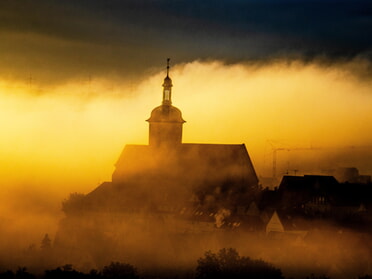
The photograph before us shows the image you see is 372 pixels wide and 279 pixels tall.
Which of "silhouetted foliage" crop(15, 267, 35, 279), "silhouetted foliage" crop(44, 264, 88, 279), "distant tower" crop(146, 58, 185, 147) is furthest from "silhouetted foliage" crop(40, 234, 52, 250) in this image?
"distant tower" crop(146, 58, 185, 147)

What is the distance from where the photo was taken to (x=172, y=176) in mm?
111188

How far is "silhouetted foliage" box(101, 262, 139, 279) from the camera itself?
81500mm

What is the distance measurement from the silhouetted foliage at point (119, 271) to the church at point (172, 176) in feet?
66.2

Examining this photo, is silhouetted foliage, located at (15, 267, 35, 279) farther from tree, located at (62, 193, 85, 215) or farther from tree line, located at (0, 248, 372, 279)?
tree, located at (62, 193, 85, 215)

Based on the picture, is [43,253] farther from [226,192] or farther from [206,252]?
[226,192]

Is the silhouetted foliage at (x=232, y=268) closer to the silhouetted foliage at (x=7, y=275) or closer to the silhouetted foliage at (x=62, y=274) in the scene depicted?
the silhouetted foliage at (x=62, y=274)

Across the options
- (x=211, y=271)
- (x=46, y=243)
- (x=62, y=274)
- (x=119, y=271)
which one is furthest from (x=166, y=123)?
(x=211, y=271)

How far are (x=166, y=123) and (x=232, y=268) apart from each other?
30.0m

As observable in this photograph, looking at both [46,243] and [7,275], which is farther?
[46,243]

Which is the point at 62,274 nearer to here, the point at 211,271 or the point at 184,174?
the point at 211,271

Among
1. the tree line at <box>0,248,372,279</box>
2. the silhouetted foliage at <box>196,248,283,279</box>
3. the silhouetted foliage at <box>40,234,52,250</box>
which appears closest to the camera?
the silhouetted foliage at <box>196,248,283,279</box>

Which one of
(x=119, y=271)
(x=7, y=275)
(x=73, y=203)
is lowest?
(x=7, y=275)

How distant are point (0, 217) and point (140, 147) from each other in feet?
44.5

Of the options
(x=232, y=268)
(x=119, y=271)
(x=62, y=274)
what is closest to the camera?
(x=232, y=268)
